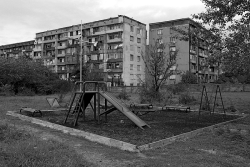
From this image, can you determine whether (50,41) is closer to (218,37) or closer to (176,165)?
(218,37)

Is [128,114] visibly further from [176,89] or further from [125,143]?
[176,89]

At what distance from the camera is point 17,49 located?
89.0 meters

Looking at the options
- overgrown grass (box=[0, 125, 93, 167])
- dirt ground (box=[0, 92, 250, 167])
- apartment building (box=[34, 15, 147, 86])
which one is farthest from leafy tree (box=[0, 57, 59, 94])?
overgrown grass (box=[0, 125, 93, 167])

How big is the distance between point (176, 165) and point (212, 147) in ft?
6.58

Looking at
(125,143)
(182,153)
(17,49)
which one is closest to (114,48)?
(17,49)

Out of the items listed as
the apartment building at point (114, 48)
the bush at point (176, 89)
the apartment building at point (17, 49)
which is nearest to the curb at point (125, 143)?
the bush at point (176, 89)

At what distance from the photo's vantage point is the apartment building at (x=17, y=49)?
8238 cm

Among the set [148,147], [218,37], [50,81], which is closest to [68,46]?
[50,81]

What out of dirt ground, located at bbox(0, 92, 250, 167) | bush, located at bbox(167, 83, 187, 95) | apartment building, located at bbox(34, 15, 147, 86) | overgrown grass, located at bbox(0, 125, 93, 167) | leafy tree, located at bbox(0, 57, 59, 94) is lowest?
dirt ground, located at bbox(0, 92, 250, 167)

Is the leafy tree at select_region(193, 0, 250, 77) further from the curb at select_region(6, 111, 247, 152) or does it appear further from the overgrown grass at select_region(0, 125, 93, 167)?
the overgrown grass at select_region(0, 125, 93, 167)

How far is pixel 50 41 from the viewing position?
2864 inches

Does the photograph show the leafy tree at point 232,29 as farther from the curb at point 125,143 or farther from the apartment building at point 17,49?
the apartment building at point 17,49

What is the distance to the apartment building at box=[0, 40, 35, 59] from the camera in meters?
82.4

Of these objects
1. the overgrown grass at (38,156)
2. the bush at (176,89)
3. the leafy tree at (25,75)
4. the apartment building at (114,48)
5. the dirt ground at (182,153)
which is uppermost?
the apartment building at (114,48)
